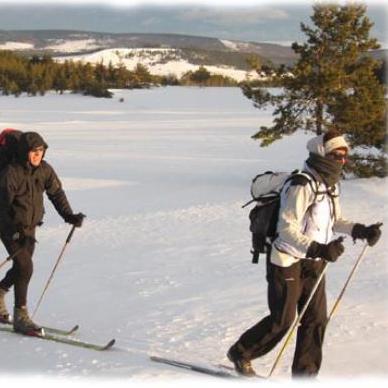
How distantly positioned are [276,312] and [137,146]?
69.1ft

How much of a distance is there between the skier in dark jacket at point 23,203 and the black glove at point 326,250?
8.35 ft

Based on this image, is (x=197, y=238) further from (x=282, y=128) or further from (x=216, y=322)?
(x=282, y=128)

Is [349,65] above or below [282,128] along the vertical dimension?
above

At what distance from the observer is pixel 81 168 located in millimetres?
19797

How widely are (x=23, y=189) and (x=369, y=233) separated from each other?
2.90m

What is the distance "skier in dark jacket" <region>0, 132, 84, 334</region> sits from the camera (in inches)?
227

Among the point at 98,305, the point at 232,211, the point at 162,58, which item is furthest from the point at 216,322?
the point at 162,58

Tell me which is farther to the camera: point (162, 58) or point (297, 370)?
point (162, 58)

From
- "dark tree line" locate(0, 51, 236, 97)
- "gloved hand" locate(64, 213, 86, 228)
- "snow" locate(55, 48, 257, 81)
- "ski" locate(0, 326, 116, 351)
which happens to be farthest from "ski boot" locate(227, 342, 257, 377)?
"snow" locate(55, 48, 257, 81)

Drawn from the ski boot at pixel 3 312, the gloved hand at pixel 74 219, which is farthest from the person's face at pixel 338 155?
the ski boot at pixel 3 312

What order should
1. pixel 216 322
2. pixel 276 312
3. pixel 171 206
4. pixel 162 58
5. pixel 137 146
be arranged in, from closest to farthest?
1. pixel 276 312
2. pixel 216 322
3. pixel 171 206
4. pixel 137 146
5. pixel 162 58

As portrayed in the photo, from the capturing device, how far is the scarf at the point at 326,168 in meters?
4.50

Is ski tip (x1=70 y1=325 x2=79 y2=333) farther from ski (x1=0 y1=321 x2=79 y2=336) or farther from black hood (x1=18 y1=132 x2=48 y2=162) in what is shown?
black hood (x1=18 y1=132 x2=48 y2=162)

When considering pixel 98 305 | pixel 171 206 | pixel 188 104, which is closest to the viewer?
pixel 98 305
